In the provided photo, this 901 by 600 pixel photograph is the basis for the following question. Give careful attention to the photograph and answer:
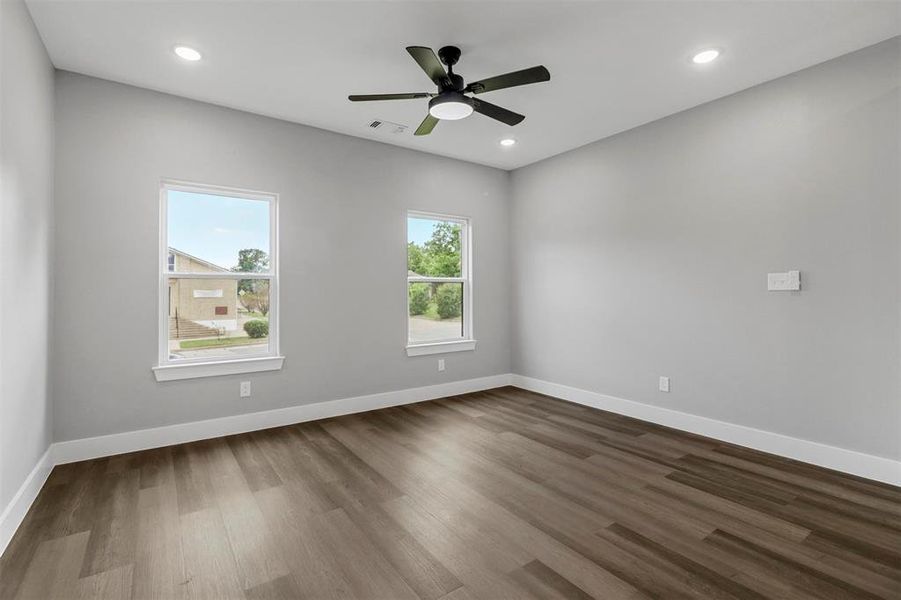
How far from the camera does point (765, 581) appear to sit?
6.06 feet

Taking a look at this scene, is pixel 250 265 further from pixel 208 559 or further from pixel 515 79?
pixel 515 79

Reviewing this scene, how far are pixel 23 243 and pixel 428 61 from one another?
2463mm

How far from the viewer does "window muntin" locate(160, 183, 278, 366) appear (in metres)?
3.56

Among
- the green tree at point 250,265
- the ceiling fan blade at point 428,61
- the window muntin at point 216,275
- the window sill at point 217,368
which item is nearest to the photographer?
the ceiling fan blade at point 428,61

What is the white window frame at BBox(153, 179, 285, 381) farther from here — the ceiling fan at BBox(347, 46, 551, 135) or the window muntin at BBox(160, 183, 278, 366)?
the ceiling fan at BBox(347, 46, 551, 135)

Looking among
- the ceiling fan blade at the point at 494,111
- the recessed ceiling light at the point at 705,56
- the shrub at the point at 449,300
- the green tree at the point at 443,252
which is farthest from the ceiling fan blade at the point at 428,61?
the shrub at the point at 449,300

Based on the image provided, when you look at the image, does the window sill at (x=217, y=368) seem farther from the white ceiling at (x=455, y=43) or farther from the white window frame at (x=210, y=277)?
the white ceiling at (x=455, y=43)

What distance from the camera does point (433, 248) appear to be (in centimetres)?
514

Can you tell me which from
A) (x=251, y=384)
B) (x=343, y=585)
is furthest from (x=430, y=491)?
(x=251, y=384)

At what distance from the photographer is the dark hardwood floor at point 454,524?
1.84 metres

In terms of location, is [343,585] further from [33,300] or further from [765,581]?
[33,300]

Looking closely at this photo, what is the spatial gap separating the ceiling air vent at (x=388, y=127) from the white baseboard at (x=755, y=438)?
3.25m

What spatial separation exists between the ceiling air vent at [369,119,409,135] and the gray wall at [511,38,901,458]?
1913mm

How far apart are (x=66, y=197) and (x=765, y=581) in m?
4.71
